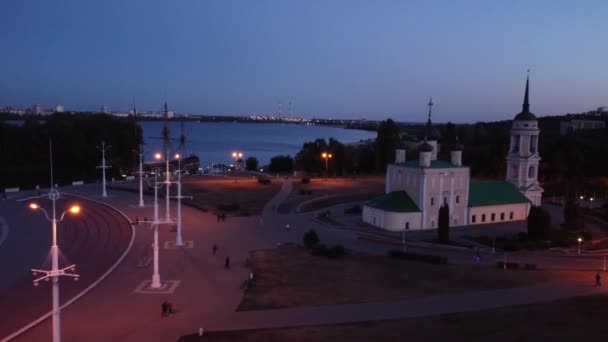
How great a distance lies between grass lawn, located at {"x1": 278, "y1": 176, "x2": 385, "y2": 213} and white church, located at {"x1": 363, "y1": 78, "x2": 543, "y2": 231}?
33.0 ft

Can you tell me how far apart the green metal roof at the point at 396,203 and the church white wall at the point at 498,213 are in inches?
249

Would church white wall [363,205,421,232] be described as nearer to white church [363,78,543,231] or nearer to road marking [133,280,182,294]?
white church [363,78,543,231]

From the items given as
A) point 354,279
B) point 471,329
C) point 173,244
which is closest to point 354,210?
point 173,244

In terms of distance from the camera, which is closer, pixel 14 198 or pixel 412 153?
pixel 14 198

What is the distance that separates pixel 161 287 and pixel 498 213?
111ft

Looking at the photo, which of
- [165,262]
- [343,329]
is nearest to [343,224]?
[165,262]

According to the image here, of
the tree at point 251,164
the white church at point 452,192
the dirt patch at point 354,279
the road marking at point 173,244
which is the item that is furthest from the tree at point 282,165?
the dirt patch at point 354,279

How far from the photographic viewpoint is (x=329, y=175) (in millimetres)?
84062

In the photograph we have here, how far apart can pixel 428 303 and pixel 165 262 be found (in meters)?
16.2

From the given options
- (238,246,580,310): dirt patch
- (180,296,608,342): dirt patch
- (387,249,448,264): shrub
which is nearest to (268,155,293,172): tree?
(238,246,580,310): dirt patch

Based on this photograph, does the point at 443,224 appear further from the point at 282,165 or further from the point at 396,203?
the point at 282,165

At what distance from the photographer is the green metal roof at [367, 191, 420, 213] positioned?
1834 inches

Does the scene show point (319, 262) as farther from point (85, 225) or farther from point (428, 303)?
point (85, 225)

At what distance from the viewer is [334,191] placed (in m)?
66.1
